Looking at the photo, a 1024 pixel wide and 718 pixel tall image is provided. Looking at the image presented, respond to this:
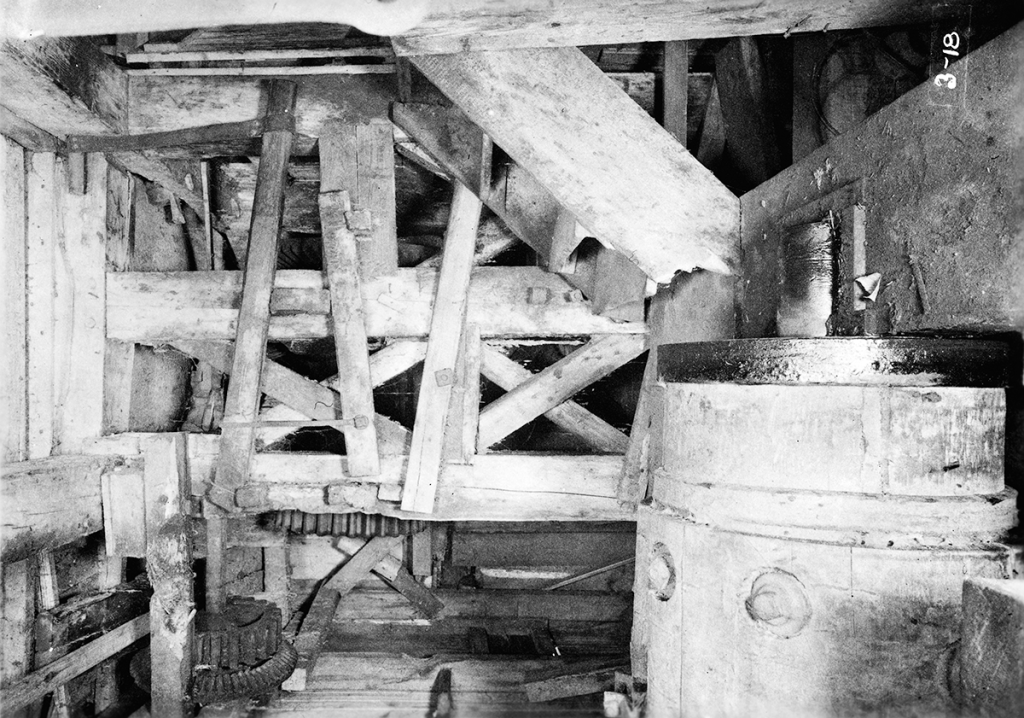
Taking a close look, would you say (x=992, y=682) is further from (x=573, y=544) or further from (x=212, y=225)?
(x=212, y=225)

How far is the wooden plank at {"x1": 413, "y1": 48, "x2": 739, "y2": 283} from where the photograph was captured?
90.2 inches

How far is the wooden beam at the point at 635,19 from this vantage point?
179 centimetres

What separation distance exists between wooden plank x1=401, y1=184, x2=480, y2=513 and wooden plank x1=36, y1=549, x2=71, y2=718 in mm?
1749

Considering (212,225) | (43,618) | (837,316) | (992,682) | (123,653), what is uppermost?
(212,225)

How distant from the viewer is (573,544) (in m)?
4.84

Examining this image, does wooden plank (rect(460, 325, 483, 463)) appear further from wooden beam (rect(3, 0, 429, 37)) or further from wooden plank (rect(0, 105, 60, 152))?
wooden plank (rect(0, 105, 60, 152))

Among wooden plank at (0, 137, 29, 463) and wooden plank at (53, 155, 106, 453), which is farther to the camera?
wooden plank at (53, 155, 106, 453)

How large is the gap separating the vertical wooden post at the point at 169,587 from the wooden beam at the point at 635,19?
222 centimetres

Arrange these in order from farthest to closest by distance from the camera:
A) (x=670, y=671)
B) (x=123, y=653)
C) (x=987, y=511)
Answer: (x=123, y=653)
(x=670, y=671)
(x=987, y=511)

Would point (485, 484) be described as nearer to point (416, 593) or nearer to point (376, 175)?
point (376, 175)

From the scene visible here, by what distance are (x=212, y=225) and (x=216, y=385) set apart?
A: 0.99m

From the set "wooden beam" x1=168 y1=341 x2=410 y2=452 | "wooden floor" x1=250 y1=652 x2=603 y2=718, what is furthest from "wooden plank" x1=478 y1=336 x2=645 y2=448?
"wooden floor" x1=250 y1=652 x2=603 y2=718

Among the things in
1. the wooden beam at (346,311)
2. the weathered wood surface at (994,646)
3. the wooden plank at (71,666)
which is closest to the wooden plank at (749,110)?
the wooden beam at (346,311)

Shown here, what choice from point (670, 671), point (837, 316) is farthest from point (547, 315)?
point (670, 671)
